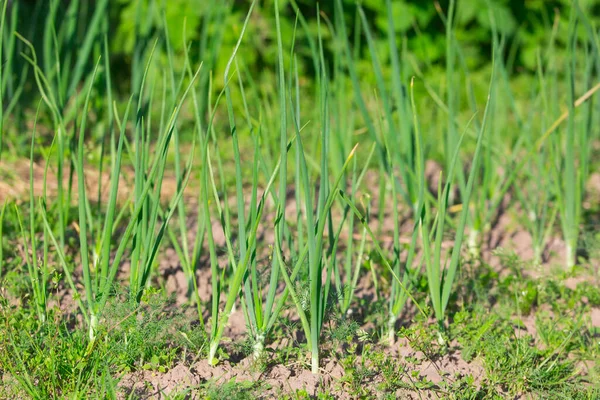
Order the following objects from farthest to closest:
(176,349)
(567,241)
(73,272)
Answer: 1. (567,241)
2. (73,272)
3. (176,349)

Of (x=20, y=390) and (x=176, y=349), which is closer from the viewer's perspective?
(x=20, y=390)

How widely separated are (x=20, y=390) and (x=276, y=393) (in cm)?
63

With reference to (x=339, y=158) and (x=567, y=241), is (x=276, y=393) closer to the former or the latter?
(x=339, y=158)

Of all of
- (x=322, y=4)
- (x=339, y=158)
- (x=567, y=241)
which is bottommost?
(x=567, y=241)

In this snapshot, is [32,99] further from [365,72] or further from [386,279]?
[386,279]

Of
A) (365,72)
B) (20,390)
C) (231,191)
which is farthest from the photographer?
(365,72)

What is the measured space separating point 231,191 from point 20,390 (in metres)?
1.37

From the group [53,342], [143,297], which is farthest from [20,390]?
[143,297]

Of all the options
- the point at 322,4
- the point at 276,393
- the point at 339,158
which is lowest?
the point at 276,393

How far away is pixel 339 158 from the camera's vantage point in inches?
90.5

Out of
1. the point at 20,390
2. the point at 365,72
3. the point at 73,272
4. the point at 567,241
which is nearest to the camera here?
the point at 20,390

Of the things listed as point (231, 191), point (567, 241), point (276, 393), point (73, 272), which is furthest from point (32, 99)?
point (567, 241)

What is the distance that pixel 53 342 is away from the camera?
5.73ft

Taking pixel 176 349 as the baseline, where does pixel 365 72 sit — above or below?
above
